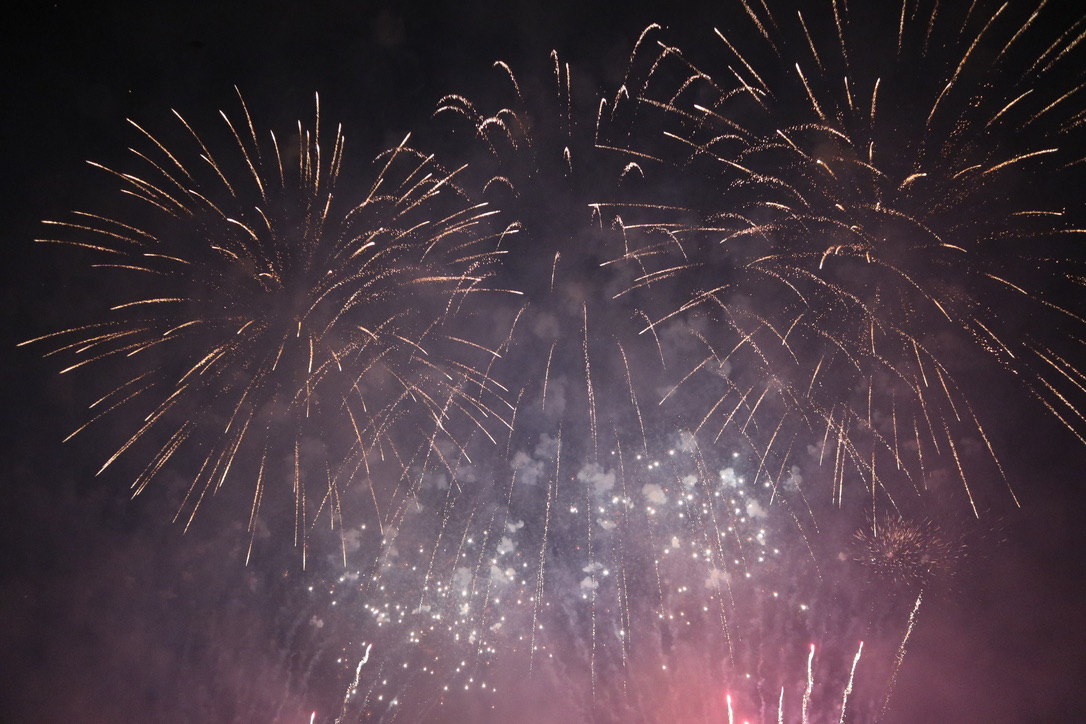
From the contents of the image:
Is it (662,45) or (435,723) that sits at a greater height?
(662,45)

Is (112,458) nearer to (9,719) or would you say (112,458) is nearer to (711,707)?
(9,719)

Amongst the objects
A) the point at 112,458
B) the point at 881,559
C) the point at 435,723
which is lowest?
the point at 435,723

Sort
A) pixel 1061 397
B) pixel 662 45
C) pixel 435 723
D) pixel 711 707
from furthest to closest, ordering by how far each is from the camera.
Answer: pixel 435 723 < pixel 711 707 < pixel 1061 397 < pixel 662 45

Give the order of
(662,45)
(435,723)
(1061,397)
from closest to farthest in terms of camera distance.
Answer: (662,45) < (1061,397) < (435,723)

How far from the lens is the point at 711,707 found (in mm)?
19125

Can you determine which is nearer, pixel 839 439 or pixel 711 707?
pixel 839 439

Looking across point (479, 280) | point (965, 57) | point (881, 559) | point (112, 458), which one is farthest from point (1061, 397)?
point (112, 458)

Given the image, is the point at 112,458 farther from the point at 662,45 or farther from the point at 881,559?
the point at 881,559

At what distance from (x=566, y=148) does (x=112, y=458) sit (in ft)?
54.3

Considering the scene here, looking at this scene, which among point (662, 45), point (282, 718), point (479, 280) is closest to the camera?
point (662, 45)

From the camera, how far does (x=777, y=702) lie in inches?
722

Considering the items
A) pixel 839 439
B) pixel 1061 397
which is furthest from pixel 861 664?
pixel 1061 397

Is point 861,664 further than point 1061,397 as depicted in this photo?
Yes

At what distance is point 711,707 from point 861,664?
4937 millimetres
